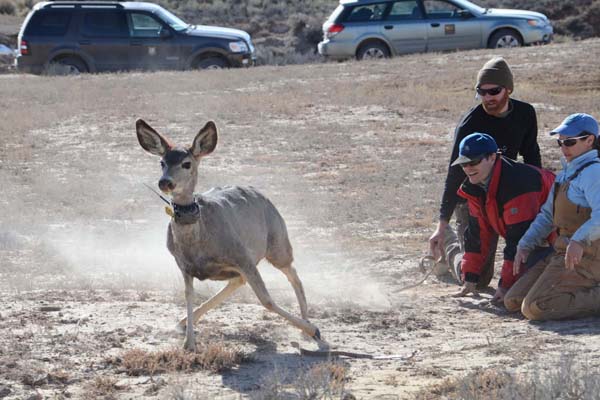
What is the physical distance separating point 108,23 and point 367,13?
20.7ft

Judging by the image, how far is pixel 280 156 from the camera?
663 inches

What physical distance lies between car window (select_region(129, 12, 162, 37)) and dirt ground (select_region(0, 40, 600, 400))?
2.49 meters

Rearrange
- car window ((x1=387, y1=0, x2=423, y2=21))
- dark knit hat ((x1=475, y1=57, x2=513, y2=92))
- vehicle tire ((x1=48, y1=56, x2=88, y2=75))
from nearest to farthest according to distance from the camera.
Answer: dark knit hat ((x1=475, y1=57, x2=513, y2=92)) → vehicle tire ((x1=48, y1=56, x2=88, y2=75)) → car window ((x1=387, y1=0, x2=423, y2=21))

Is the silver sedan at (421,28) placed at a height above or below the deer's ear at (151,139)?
below

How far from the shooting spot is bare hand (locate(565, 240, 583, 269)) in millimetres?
8055

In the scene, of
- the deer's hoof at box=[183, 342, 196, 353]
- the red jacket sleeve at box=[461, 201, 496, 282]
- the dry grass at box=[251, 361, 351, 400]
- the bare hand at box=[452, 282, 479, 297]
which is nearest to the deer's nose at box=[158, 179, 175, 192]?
the deer's hoof at box=[183, 342, 196, 353]

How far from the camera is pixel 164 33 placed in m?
27.4

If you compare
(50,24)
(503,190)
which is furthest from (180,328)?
(50,24)

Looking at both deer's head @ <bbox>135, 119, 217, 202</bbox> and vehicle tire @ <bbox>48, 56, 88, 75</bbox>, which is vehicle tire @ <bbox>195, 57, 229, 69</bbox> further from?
deer's head @ <bbox>135, 119, 217, 202</bbox>

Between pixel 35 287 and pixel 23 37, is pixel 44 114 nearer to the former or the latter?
pixel 23 37

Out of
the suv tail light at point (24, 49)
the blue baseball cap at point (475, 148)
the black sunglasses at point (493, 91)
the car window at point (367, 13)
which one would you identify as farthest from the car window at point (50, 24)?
the blue baseball cap at point (475, 148)

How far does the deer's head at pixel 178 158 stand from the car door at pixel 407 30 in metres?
20.4

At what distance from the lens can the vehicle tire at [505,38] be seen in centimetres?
2783

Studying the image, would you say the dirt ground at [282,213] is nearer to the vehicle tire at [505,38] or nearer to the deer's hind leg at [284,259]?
the deer's hind leg at [284,259]
